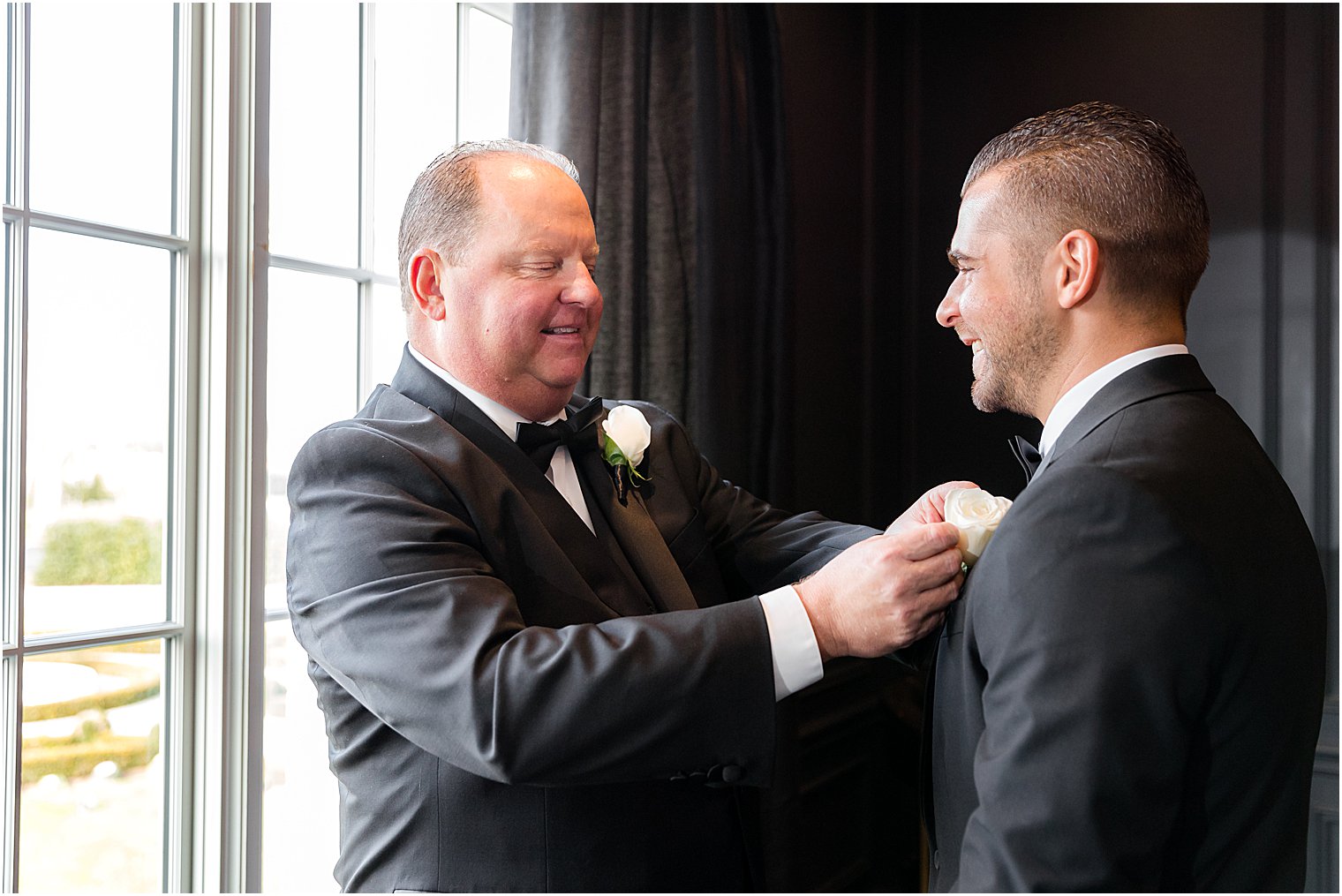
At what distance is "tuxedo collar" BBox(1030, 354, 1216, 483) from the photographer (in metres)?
1.29

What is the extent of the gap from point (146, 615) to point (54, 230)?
71cm

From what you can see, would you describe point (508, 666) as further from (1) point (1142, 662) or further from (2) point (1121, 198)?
(2) point (1121, 198)

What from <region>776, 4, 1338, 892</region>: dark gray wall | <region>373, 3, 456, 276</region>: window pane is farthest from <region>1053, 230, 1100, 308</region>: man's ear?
<region>776, 4, 1338, 892</region>: dark gray wall

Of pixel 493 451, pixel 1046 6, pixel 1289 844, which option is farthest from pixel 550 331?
pixel 1046 6

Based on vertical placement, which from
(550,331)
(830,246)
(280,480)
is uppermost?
(830,246)

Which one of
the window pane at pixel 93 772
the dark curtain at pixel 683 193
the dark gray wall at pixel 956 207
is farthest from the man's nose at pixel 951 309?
the dark gray wall at pixel 956 207

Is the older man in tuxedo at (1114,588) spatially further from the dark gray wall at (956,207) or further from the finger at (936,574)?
the dark gray wall at (956,207)

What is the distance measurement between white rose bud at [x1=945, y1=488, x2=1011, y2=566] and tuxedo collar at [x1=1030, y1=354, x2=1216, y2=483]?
156mm

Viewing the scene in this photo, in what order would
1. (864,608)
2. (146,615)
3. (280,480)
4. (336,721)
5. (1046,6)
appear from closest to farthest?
(864,608) → (336,721) → (146,615) → (280,480) → (1046,6)

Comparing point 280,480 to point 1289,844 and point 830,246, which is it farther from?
point 830,246

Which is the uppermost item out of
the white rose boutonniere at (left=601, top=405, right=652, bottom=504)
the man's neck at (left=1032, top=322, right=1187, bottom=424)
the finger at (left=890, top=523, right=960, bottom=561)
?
the man's neck at (left=1032, top=322, right=1187, bottom=424)

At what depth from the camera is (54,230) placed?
72.6 inches

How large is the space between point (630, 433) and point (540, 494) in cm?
24

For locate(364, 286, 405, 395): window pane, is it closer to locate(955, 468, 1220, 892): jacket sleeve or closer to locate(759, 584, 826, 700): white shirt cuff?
locate(759, 584, 826, 700): white shirt cuff
